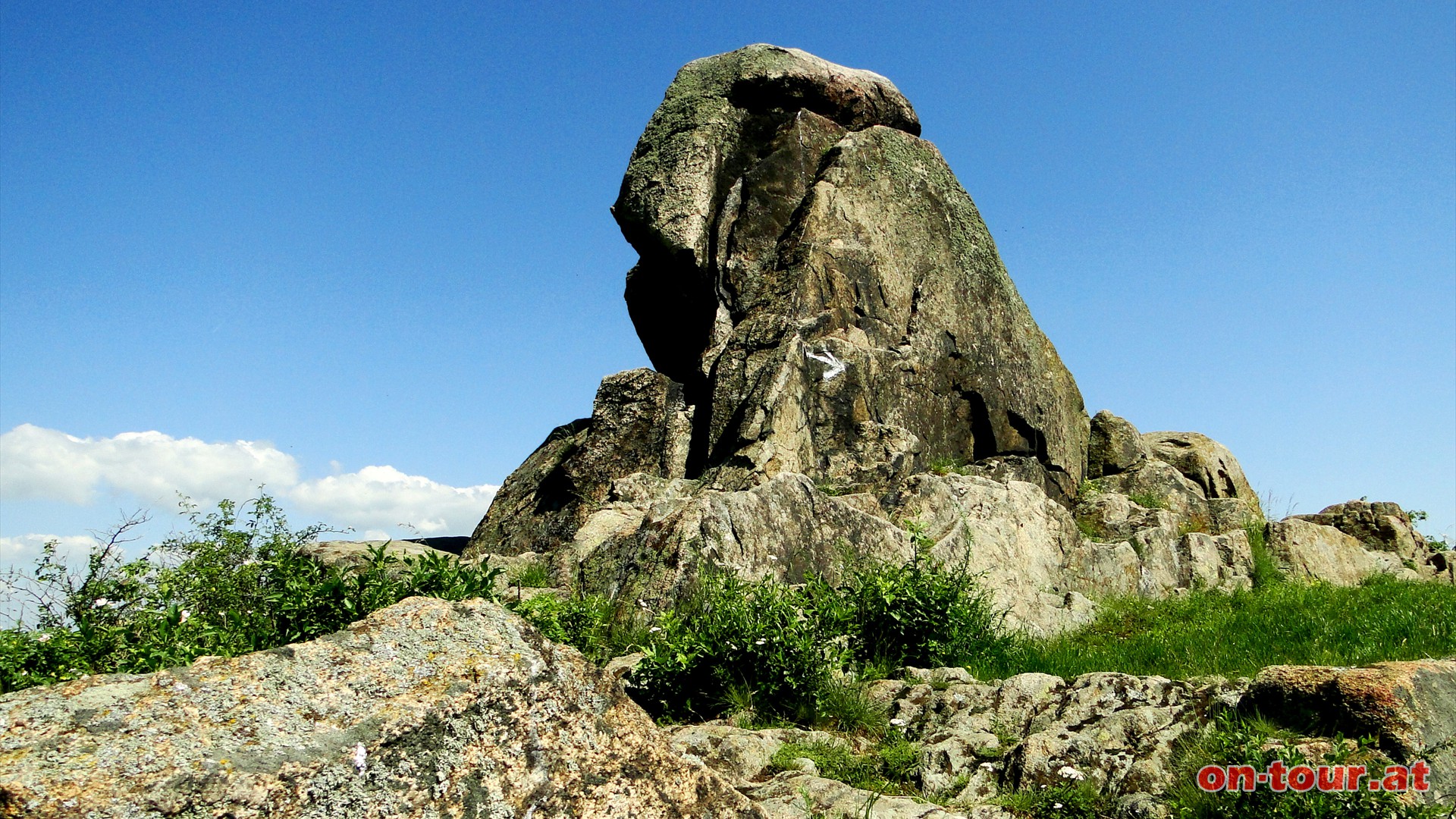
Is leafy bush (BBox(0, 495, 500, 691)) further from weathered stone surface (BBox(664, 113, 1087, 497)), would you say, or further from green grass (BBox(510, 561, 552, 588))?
weathered stone surface (BBox(664, 113, 1087, 497))

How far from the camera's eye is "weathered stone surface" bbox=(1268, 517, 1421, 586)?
51.1 feet

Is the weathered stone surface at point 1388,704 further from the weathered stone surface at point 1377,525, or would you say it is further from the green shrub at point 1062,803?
the weathered stone surface at point 1377,525

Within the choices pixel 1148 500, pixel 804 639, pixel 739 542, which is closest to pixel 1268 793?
pixel 804 639

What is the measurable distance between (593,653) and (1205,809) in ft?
16.0

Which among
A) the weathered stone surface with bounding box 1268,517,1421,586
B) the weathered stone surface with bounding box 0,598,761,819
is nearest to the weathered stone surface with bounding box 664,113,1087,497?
the weathered stone surface with bounding box 1268,517,1421,586

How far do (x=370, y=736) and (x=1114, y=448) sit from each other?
663 inches

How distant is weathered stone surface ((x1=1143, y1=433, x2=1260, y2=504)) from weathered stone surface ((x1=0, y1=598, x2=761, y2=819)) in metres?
17.2

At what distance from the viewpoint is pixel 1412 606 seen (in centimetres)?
1160

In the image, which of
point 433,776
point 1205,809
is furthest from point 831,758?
point 433,776

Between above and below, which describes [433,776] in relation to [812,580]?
below

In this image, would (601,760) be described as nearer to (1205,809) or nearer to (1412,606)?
(1205,809)

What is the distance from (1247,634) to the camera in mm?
10352

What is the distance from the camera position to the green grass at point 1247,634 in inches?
350

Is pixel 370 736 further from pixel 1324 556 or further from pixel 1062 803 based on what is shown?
pixel 1324 556
